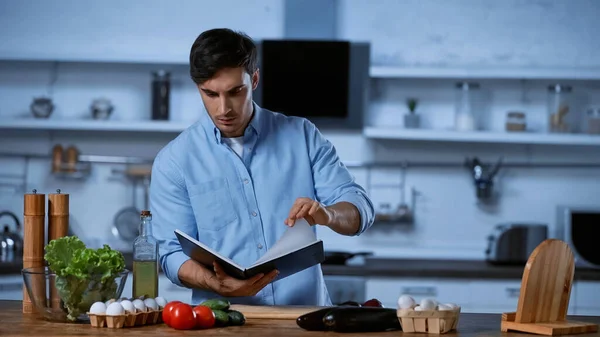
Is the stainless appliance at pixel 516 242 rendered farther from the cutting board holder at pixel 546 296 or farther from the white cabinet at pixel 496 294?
the cutting board holder at pixel 546 296

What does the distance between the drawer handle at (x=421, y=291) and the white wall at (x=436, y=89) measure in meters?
0.61

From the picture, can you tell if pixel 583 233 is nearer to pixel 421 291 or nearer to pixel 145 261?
pixel 421 291

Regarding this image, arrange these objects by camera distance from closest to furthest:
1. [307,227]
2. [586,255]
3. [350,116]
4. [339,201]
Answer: [307,227] < [339,201] < [586,255] < [350,116]

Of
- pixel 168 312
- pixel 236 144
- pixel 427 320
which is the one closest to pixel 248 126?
pixel 236 144

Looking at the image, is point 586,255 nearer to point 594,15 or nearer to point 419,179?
point 419,179

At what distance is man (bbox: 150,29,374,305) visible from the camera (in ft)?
8.56

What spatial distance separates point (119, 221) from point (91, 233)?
219 mm

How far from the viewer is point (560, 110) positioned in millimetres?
4836

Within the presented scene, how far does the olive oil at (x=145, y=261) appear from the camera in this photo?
246 centimetres

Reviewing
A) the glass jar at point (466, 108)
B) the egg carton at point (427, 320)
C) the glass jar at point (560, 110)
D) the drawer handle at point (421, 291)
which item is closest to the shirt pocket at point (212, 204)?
the egg carton at point (427, 320)

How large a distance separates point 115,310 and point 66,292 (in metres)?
0.16

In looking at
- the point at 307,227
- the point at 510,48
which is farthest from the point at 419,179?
the point at 307,227

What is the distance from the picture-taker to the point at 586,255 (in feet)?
15.2

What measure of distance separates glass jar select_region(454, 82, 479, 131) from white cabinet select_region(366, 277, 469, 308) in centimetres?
88
